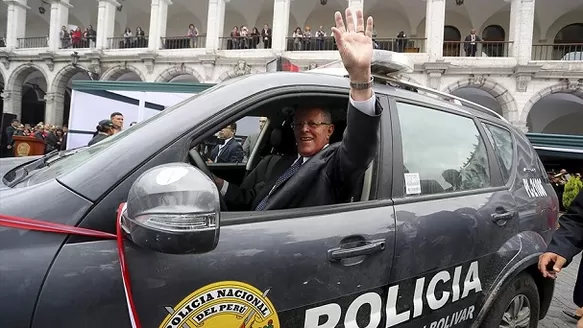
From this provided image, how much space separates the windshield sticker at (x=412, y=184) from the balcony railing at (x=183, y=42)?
20437mm

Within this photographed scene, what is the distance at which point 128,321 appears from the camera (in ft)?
3.49

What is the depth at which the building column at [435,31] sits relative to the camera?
16.5 m

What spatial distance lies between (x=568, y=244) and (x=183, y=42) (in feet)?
74.4

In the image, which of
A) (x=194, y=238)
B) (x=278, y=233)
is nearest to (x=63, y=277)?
(x=194, y=238)

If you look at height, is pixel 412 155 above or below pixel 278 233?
above

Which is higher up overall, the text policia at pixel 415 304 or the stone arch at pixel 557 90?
the stone arch at pixel 557 90

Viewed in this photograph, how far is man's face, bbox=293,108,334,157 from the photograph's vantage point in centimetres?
194

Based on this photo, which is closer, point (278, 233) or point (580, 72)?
point (278, 233)

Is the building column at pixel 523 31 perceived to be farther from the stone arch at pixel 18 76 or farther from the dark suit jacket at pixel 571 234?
the stone arch at pixel 18 76

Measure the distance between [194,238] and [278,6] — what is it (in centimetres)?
1888

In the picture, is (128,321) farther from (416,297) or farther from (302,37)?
(302,37)

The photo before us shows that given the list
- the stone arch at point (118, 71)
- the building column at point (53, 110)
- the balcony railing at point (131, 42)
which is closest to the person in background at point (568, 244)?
the stone arch at point (118, 71)

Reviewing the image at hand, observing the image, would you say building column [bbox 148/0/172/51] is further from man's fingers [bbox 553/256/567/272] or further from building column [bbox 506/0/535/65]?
man's fingers [bbox 553/256/567/272]

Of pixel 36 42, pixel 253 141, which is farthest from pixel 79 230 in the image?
pixel 36 42
